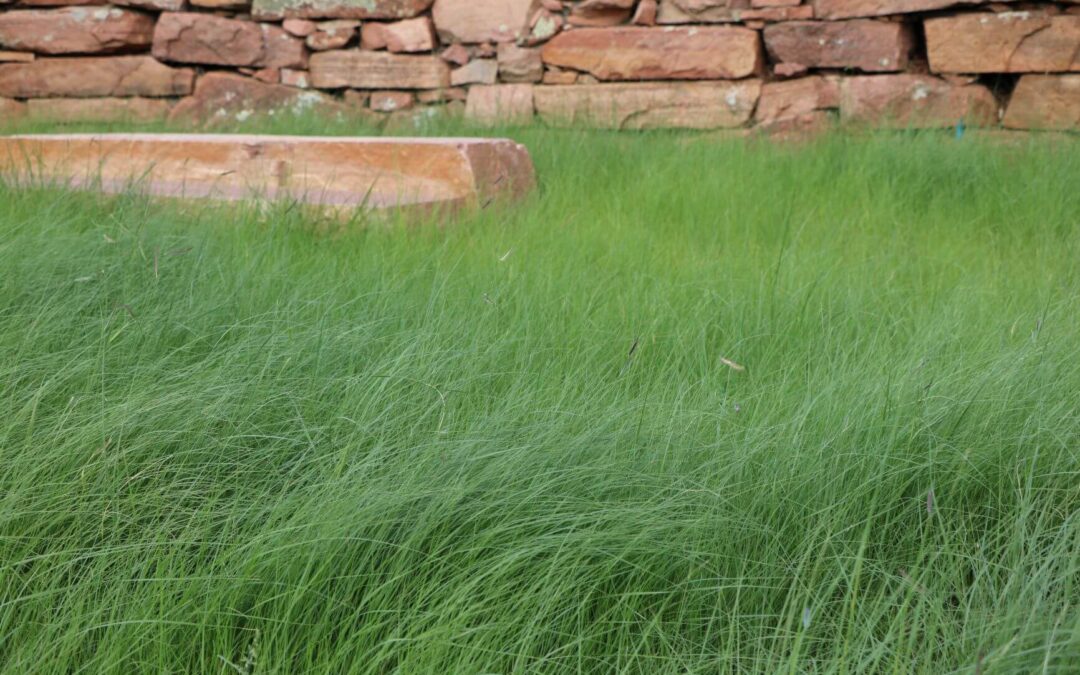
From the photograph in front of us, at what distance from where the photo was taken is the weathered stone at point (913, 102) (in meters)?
5.32

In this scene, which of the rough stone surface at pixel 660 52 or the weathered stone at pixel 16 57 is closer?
the rough stone surface at pixel 660 52

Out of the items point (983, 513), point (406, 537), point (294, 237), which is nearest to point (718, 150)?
point (294, 237)

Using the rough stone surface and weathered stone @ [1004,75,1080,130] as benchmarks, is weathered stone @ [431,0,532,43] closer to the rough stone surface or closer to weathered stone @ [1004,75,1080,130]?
the rough stone surface

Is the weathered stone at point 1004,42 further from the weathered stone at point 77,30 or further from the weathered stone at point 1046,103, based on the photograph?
the weathered stone at point 77,30

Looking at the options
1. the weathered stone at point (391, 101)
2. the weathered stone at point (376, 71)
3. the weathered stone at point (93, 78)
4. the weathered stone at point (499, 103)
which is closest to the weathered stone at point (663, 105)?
the weathered stone at point (499, 103)

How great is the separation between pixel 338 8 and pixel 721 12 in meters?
2.52

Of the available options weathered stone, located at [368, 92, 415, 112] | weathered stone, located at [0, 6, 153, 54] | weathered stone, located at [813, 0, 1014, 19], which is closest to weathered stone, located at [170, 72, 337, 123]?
weathered stone, located at [368, 92, 415, 112]

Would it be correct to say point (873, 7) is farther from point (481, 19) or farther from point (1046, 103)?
point (481, 19)

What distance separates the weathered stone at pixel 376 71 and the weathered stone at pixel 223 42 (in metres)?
0.20

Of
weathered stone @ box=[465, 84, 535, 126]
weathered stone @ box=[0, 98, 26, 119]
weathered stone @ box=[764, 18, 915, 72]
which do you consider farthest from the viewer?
weathered stone @ box=[0, 98, 26, 119]

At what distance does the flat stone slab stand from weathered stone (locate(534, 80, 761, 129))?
166 cm

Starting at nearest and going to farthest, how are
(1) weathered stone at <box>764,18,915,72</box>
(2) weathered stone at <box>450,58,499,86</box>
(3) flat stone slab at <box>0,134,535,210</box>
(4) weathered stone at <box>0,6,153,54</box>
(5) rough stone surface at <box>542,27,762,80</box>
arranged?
1. (3) flat stone slab at <box>0,134,535,210</box>
2. (1) weathered stone at <box>764,18,915,72</box>
3. (5) rough stone surface at <box>542,27,762,80</box>
4. (2) weathered stone at <box>450,58,499,86</box>
5. (4) weathered stone at <box>0,6,153,54</box>

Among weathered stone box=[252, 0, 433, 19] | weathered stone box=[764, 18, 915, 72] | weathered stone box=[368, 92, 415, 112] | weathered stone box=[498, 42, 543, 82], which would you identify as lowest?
weathered stone box=[368, 92, 415, 112]

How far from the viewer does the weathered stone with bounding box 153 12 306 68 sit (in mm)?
6773
